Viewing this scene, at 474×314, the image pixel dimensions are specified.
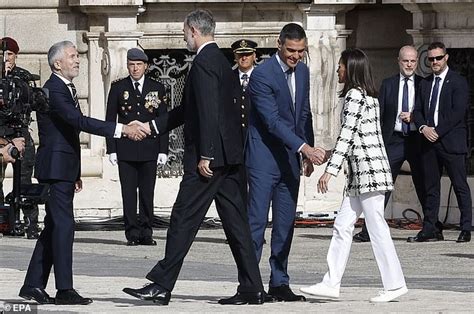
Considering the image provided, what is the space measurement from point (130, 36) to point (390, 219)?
3.43 meters

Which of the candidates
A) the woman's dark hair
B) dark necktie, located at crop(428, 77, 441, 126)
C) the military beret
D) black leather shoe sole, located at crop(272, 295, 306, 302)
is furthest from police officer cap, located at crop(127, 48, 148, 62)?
black leather shoe sole, located at crop(272, 295, 306, 302)

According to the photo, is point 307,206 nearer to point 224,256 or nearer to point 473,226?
point 473,226

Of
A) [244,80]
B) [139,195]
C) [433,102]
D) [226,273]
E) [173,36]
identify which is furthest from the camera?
[173,36]

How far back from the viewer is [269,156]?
1325 centimetres

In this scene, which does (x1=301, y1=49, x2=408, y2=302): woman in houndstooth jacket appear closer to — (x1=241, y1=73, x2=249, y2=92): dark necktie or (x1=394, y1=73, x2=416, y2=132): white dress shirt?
(x1=241, y1=73, x2=249, y2=92): dark necktie

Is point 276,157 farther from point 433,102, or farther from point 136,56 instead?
point 433,102

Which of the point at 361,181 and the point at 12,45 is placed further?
the point at 12,45

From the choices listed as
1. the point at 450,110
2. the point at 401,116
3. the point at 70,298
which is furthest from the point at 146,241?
the point at 70,298

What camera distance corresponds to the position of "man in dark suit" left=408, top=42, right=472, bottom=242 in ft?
60.2

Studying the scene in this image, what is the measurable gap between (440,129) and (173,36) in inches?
143

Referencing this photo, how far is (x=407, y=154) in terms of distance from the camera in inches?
725

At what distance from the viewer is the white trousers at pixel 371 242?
511 inches

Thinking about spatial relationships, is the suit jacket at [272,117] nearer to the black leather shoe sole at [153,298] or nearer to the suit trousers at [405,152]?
the black leather shoe sole at [153,298]

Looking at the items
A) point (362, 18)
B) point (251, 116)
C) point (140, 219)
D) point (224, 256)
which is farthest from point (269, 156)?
point (362, 18)
